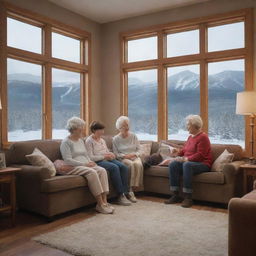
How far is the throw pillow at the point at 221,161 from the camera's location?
165 inches

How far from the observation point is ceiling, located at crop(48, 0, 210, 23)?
502 centimetres

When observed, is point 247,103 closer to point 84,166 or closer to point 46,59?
point 84,166

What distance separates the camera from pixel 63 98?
5449mm

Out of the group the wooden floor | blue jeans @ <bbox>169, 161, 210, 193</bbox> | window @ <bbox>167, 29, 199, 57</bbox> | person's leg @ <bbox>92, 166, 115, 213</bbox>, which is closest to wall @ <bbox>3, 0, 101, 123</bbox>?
window @ <bbox>167, 29, 199, 57</bbox>

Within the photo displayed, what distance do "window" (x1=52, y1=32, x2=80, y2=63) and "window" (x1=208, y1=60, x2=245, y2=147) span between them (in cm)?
240

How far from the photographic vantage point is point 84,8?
527 centimetres

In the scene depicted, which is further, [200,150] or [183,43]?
[183,43]

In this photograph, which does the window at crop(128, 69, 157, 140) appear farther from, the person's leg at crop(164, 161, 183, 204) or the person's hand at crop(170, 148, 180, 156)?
the person's leg at crop(164, 161, 183, 204)

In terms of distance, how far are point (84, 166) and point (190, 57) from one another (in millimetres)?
2621

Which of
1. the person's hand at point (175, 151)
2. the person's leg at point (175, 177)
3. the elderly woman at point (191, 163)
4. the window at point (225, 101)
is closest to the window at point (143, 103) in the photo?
the person's hand at point (175, 151)

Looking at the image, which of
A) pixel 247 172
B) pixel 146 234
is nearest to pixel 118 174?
pixel 146 234

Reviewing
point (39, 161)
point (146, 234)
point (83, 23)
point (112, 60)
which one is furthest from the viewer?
point (112, 60)

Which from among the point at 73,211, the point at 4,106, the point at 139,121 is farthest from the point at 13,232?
the point at 139,121

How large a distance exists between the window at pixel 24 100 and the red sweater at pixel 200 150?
239 cm
